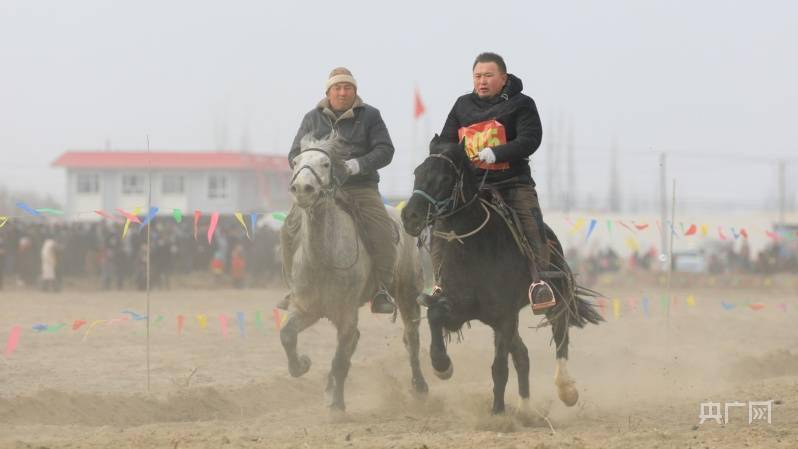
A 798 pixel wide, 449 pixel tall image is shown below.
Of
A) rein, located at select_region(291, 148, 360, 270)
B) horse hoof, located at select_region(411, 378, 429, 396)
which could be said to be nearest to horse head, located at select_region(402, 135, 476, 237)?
rein, located at select_region(291, 148, 360, 270)

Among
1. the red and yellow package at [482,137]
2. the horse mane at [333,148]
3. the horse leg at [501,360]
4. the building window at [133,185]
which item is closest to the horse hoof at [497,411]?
the horse leg at [501,360]

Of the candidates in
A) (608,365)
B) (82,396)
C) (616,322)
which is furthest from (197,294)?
(82,396)

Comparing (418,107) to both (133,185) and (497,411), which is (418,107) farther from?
(497,411)

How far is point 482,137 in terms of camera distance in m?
9.14

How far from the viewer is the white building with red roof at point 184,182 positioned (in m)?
72.8

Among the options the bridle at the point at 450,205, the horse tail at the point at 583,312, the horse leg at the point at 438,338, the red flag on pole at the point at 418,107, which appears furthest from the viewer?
the red flag on pole at the point at 418,107

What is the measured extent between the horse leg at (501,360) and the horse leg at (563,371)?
62 centimetres

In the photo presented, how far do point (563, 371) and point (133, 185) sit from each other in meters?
66.5

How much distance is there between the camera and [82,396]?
440 inches

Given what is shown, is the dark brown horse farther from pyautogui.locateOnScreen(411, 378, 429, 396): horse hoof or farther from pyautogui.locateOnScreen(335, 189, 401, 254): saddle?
pyautogui.locateOnScreen(411, 378, 429, 396): horse hoof

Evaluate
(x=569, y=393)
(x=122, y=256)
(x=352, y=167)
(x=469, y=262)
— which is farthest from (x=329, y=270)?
(x=122, y=256)

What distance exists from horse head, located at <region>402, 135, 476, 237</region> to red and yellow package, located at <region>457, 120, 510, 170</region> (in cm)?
45

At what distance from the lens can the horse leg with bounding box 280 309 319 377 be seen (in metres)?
10.3

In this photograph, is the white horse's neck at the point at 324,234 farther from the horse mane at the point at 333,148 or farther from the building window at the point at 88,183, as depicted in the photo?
the building window at the point at 88,183
